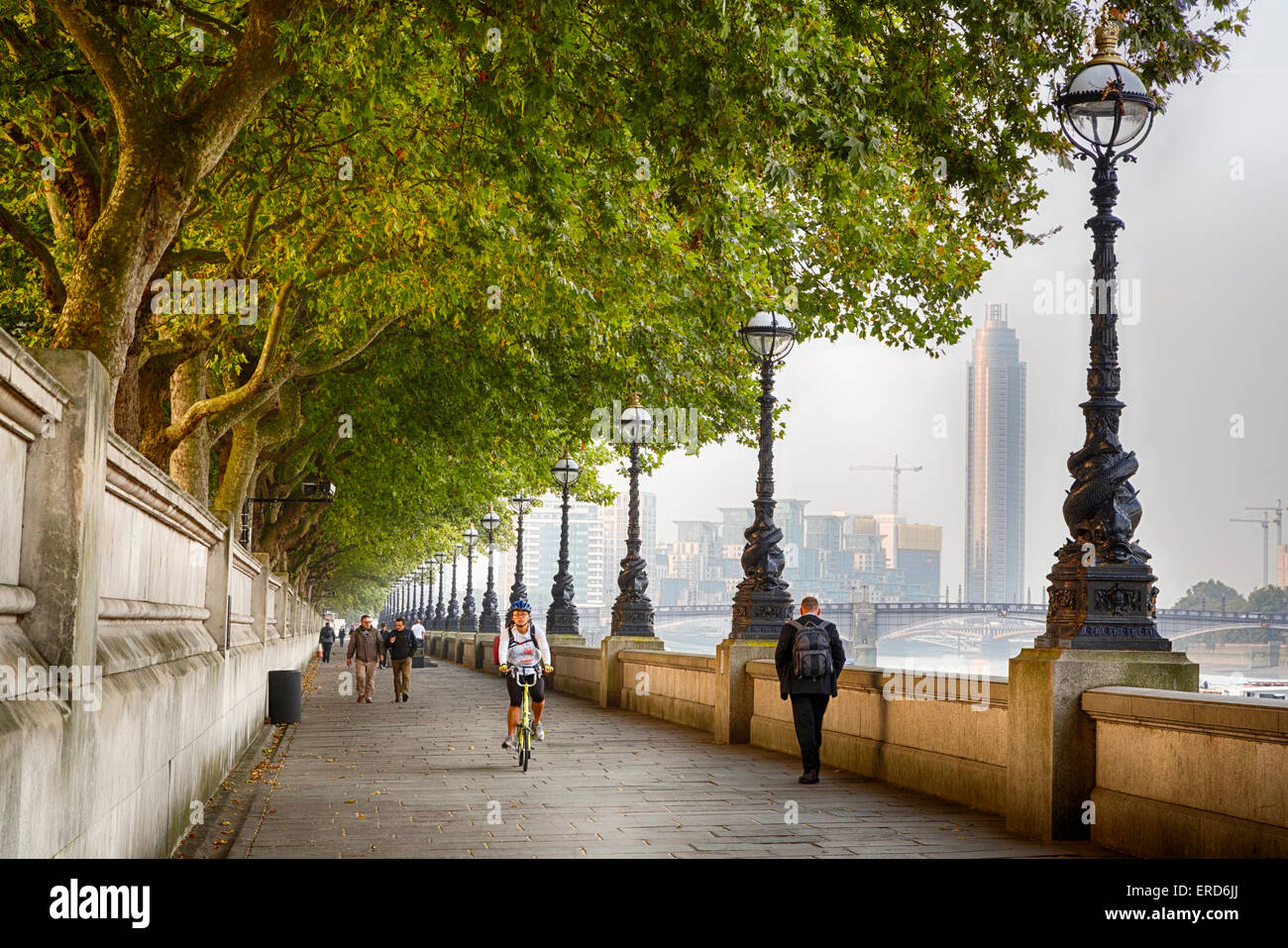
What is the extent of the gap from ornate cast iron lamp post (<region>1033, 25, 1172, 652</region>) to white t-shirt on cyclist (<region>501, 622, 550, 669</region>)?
6881 mm

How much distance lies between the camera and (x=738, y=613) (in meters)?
17.9

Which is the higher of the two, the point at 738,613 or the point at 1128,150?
the point at 1128,150

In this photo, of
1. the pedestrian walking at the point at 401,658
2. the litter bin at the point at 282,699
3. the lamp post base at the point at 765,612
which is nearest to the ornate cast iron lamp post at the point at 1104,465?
the lamp post base at the point at 765,612

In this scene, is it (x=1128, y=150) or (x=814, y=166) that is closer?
(x=1128, y=150)

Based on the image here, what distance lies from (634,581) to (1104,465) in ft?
52.6

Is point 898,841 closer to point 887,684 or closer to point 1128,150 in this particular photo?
point 887,684

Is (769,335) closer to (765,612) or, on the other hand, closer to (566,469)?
(765,612)

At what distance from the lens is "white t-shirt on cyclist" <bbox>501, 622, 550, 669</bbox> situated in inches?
604

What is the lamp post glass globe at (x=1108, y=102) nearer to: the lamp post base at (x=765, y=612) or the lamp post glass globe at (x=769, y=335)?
the lamp post glass globe at (x=769, y=335)

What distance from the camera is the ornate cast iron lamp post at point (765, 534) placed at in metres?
16.8

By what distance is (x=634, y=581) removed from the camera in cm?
2520

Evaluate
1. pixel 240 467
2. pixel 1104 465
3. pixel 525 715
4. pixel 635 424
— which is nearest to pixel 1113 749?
pixel 1104 465
